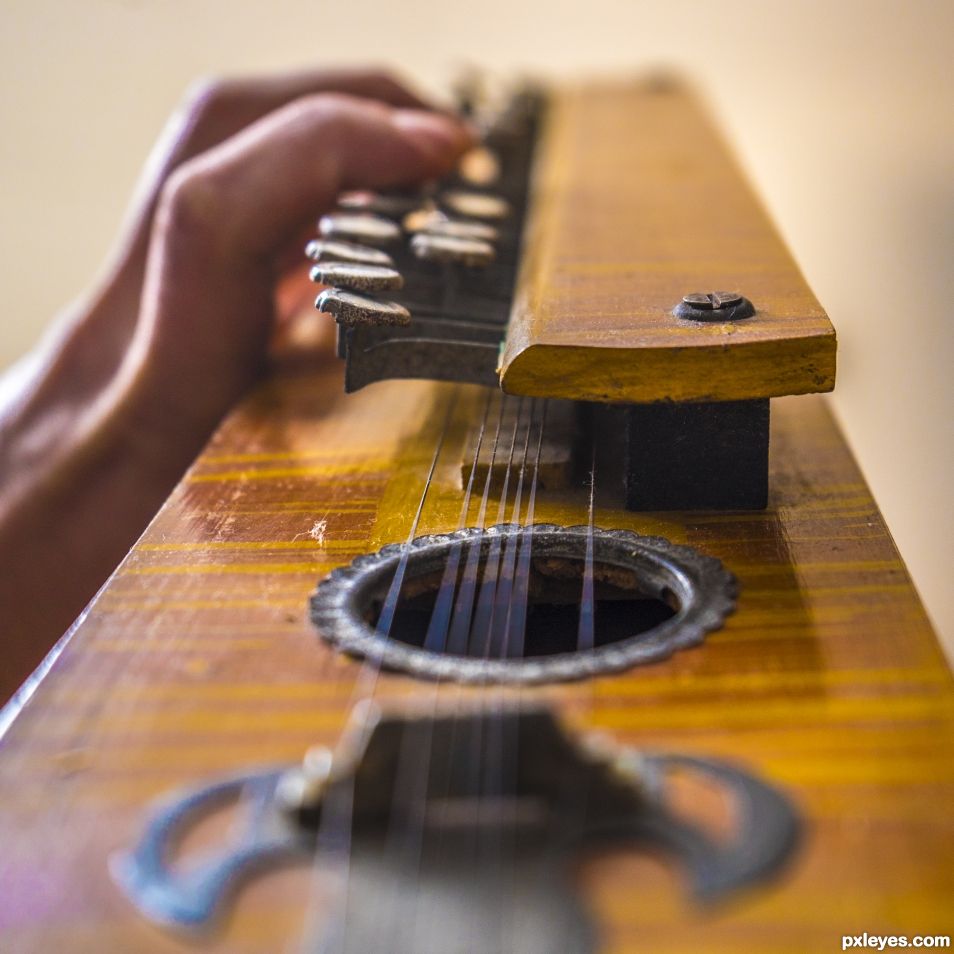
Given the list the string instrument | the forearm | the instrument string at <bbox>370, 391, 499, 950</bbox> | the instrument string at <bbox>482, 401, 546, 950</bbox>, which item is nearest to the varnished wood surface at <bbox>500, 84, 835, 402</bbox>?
the string instrument

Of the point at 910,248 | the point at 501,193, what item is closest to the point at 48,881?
the point at 501,193

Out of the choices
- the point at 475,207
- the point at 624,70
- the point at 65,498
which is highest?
the point at 475,207

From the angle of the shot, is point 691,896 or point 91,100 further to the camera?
point 91,100

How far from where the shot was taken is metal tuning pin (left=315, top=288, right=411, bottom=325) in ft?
3.62

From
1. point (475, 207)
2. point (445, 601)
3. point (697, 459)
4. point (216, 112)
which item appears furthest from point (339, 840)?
point (216, 112)

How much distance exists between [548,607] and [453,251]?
0.48 m

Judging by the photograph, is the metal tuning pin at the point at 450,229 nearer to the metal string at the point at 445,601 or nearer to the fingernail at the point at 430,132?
the fingernail at the point at 430,132

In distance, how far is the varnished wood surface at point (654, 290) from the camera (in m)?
0.95

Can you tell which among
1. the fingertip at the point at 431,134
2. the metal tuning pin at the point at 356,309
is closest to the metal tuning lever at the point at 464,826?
the metal tuning pin at the point at 356,309

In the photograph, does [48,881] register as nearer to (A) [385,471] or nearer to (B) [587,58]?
(A) [385,471]

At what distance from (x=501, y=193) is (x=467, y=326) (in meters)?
0.81

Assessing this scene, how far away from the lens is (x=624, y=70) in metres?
4.19

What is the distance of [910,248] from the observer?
4297 millimetres

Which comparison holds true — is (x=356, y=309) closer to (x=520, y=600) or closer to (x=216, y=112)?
(x=520, y=600)
